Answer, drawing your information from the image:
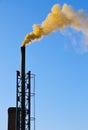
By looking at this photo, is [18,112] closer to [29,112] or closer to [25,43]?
[29,112]

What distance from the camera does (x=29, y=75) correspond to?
105 ft

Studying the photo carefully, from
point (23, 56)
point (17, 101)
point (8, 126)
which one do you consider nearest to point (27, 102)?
point (17, 101)

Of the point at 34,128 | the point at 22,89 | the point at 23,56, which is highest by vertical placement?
the point at 23,56

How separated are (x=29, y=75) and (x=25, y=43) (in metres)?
2.12

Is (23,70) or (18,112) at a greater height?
(23,70)

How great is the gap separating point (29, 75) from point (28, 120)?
9.60 feet

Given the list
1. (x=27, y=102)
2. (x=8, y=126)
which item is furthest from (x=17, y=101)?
(x=8, y=126)

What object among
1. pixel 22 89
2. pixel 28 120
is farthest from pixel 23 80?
pixel 28 120

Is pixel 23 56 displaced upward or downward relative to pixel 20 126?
upward

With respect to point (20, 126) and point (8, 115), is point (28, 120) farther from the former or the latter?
point (8, 115)

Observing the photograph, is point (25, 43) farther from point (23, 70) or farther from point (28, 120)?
point (28, 120)

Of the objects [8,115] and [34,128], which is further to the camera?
[8,115]

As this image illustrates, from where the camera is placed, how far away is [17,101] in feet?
104

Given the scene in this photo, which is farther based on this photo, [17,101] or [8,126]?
[8,126]
